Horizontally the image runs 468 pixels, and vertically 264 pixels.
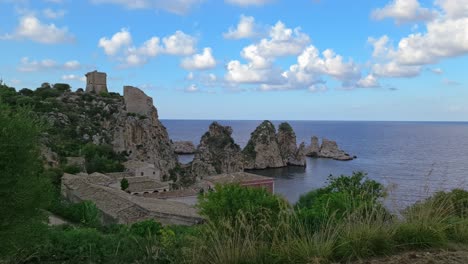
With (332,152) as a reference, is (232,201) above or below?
above

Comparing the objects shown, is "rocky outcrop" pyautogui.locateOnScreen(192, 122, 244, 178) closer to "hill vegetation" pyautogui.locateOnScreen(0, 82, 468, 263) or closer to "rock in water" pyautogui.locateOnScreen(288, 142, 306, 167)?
"rock in water" pyautogui.locateOnScreen(288, 142, 306, 167)

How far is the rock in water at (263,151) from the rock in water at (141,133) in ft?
113

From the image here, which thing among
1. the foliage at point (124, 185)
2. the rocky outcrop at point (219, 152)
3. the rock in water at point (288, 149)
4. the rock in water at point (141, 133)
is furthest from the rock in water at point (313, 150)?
the foliage at point (124, 185)

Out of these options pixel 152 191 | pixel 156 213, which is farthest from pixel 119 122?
pixel 156 213

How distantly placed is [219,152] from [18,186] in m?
75.0

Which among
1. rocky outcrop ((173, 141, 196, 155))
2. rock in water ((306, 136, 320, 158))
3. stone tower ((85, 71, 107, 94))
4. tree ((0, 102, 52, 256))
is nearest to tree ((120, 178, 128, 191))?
tree ((0, 102, 52, 256))

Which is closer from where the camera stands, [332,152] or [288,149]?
[288,149]

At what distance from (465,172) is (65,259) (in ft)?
256

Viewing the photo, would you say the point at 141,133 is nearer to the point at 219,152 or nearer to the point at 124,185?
the point at 219,152

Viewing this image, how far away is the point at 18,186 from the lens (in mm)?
6164

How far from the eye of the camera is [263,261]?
473cm

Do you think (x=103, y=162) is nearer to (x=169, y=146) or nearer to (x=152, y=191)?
(x=152, y=191)

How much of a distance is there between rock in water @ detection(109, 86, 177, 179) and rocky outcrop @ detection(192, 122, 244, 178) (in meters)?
8.99

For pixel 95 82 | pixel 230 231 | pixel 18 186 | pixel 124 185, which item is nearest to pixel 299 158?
pixel 95 82
